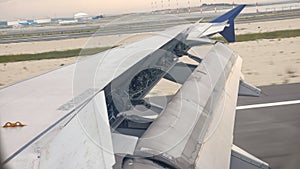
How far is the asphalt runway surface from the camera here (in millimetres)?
4781

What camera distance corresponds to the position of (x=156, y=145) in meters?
1.92

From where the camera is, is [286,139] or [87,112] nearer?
[87,112]

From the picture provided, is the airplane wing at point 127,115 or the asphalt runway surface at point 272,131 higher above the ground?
the airplane wing at point 127,115

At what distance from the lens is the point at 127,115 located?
9.93ft

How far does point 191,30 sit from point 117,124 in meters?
2.90

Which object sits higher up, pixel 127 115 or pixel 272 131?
pixel 127 115

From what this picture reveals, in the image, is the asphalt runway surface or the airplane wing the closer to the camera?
the airplane wing

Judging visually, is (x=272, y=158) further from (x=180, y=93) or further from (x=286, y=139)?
(x=180, y=93)

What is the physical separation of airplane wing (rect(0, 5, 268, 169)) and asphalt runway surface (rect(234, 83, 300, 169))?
3.54 ft

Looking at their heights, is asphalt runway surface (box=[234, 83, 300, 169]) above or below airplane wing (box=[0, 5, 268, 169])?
below

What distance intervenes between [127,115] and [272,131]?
147 inches

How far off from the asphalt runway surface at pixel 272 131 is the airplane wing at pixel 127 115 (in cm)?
108

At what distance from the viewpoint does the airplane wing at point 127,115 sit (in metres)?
1.78

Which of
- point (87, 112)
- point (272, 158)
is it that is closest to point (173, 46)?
point (272, 158)
